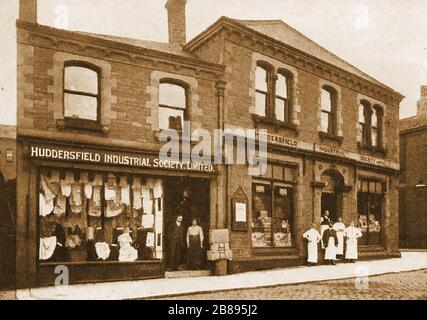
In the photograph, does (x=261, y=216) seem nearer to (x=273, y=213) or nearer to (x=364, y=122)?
(x=273, y=213)

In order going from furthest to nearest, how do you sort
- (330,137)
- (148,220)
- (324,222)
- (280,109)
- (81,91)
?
1. (330,137)
2. (324,222)
3. (280,109)
4. (148,220)
5. (81,91)

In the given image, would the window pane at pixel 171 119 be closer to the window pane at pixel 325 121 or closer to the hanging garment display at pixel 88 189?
the hanging garment display at pixel 88 189

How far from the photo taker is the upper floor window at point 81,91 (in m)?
12.9

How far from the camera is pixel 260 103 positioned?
16.5m

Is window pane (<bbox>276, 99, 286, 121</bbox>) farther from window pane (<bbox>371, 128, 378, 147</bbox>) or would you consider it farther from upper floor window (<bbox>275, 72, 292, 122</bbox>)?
window pane (<bbox>371, 128, 378, 147</bbox>)

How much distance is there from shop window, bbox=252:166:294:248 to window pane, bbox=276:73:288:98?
2.62 meters

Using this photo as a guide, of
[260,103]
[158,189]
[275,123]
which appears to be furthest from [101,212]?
[275,123]

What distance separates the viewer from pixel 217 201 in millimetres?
14922

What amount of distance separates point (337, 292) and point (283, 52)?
356 inches

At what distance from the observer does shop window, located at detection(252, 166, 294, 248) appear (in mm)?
16188

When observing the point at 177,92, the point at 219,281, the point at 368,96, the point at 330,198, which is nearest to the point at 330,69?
the point at 368,96
